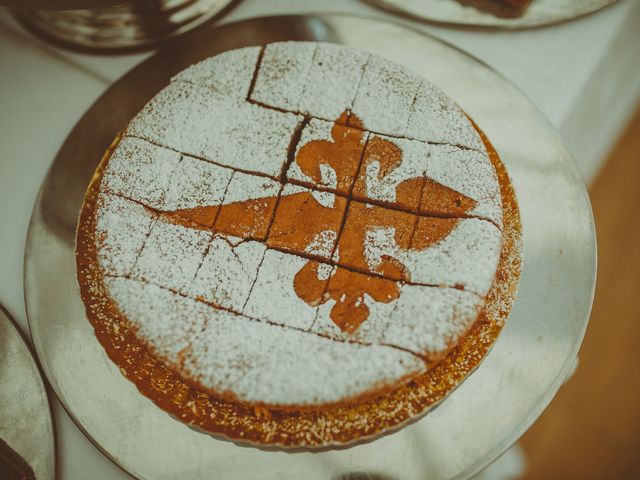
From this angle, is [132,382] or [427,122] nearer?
[132,382]

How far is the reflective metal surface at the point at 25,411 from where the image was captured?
3.95 ft

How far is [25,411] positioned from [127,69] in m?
1.07

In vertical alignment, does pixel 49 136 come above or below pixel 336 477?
above

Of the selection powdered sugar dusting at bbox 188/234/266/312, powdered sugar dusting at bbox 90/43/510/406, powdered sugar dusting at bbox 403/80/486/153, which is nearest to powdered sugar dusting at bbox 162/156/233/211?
powdered sugar dusting at bbox 90/43/510/406

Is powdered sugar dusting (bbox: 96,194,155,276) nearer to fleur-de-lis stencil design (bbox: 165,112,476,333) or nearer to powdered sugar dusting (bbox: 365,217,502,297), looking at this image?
fleur-de-lis stencil design (bbox: 165,112,476,333)

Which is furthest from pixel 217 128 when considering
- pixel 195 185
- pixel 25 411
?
pixel 25 411

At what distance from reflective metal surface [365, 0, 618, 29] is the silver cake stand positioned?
0.12 metres

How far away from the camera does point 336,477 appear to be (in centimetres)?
115

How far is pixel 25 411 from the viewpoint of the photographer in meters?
1.24

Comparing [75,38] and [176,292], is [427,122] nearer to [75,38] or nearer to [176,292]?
[176,292]

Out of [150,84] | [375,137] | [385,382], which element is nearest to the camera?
[385,382]

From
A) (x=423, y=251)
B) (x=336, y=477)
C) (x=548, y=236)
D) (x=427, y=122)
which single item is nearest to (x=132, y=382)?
(x=336, y=477)

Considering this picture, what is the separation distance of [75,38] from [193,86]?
22.8 inches

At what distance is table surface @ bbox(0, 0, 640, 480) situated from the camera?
1.54 meters
